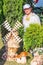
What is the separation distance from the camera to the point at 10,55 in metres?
11.6

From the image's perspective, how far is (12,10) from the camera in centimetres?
1262

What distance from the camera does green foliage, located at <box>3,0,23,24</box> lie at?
41.3 ft

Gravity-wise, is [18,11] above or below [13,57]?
above

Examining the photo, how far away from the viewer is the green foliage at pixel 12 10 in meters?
12.6

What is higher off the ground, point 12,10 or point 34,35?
point 12,10

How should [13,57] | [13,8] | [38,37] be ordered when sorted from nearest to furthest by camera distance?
[38,37], [13,57], [13,8]

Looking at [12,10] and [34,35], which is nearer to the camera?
[34,35]

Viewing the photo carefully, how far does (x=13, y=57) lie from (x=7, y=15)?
1.76 meters

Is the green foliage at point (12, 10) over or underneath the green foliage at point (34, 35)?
over

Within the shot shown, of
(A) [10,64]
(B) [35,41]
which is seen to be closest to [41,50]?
(B) [35,41]

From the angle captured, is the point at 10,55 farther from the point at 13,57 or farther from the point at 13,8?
the point at 13,8

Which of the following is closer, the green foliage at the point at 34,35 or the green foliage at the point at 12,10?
the green foliage at the point at 34,35

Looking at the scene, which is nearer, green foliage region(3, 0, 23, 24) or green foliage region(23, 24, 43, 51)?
green foliage region(23, 24, 43, 51)

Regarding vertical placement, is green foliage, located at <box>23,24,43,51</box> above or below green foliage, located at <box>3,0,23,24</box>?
below
